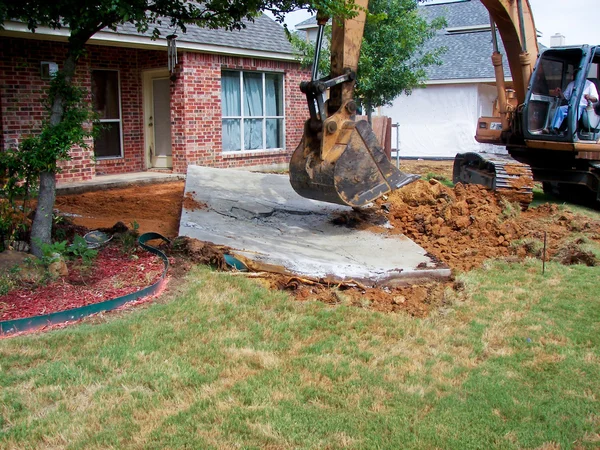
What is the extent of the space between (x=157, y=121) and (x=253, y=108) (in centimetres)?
252

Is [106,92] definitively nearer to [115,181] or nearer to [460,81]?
[115,181]

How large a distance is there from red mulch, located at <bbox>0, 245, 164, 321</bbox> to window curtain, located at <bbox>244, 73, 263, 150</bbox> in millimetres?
9801

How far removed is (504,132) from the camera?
40.8 feet

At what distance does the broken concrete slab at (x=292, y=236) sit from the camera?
6.43 m

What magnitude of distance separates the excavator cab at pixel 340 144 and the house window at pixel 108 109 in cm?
769

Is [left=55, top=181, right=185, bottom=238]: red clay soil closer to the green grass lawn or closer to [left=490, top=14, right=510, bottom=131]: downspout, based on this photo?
the green grass lawn

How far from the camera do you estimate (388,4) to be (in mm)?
14031

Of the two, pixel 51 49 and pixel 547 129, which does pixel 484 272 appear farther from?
pixel 51 49

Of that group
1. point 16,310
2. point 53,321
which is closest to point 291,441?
point 53,321

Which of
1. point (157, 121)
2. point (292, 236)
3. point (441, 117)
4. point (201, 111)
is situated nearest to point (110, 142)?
point (157, 121)

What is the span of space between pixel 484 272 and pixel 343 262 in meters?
1.58

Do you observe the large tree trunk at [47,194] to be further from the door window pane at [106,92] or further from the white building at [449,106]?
the white building at [449,106]

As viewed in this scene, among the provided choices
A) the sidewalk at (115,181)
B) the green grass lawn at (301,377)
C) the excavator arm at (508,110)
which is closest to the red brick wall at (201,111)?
the sidewalk at (115,181)

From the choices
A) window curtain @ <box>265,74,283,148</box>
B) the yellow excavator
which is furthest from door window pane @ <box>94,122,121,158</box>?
the yellow excavator
